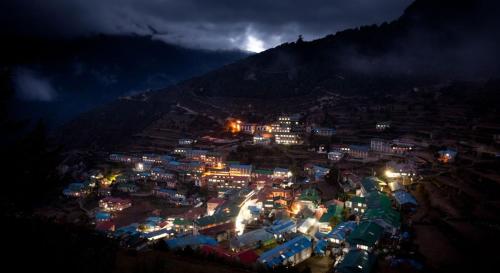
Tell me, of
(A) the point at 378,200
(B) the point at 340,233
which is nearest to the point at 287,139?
(A) the point at 378,200

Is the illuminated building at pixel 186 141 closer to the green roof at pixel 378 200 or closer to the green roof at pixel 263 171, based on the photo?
the green roof at pixel 263 171

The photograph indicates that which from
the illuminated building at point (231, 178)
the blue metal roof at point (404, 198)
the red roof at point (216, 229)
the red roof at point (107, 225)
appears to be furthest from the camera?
the illuminated building at point (231, 178)

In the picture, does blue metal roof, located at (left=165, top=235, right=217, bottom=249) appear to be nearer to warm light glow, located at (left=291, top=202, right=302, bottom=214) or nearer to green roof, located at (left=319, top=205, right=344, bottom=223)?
green roof, located at (left=319, top=205, right=344, bottom=223)

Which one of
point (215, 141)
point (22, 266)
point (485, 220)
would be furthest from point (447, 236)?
point (215, 141)

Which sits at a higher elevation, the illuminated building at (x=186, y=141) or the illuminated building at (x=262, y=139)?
the illuminated building at (x=262, y=139)

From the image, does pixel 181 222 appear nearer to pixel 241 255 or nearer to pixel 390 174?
pixel 241 255

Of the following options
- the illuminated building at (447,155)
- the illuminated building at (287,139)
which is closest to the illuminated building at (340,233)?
the illuminated building at (447,155)

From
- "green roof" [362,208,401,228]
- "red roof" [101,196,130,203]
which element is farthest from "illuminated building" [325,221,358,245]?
"red roof" [101,196,130,203]
